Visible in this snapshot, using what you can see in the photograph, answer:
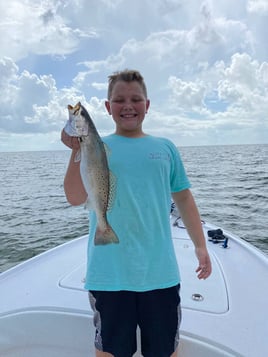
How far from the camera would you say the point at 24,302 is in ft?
8.93

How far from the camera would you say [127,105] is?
196cm

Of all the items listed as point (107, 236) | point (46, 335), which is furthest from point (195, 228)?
point (46, 335)

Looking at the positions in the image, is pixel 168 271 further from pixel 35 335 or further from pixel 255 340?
pixel 35 335

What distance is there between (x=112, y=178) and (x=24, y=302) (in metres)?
1.56

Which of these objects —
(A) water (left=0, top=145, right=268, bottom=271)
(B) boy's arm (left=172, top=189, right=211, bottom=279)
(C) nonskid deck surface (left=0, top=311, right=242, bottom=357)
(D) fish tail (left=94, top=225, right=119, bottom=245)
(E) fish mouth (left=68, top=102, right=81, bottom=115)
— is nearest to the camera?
(E) fish mouth (left=68, top=102, right=81, bottom=115)

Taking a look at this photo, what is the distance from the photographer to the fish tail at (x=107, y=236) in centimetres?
178

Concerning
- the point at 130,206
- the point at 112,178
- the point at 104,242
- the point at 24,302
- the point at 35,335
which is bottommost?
the point at 35,335

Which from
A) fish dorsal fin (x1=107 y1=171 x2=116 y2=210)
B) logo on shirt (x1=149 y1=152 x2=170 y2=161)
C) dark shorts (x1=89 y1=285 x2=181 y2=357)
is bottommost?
dark shorts (x1=89 y1=285 x2=181 y2=357)

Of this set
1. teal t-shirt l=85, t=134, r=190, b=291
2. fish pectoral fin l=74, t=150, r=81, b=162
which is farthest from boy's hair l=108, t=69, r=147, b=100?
fish pectoral fin l=74, t=150, r=81, b=162

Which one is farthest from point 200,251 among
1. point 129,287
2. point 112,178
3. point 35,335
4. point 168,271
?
point 35,335

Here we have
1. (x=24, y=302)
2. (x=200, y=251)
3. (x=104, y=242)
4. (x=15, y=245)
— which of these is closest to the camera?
(x=104, y=242)

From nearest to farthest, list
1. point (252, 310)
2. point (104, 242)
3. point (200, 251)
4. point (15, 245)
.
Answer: point (104, 242) → point (200, 251) → point (252, 310) → point (15, 245)

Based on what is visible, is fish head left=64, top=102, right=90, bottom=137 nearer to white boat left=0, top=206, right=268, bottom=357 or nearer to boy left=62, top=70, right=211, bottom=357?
boy left=62, top=70, right=211, bottom=357

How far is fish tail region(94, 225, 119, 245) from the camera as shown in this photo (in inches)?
69.9
